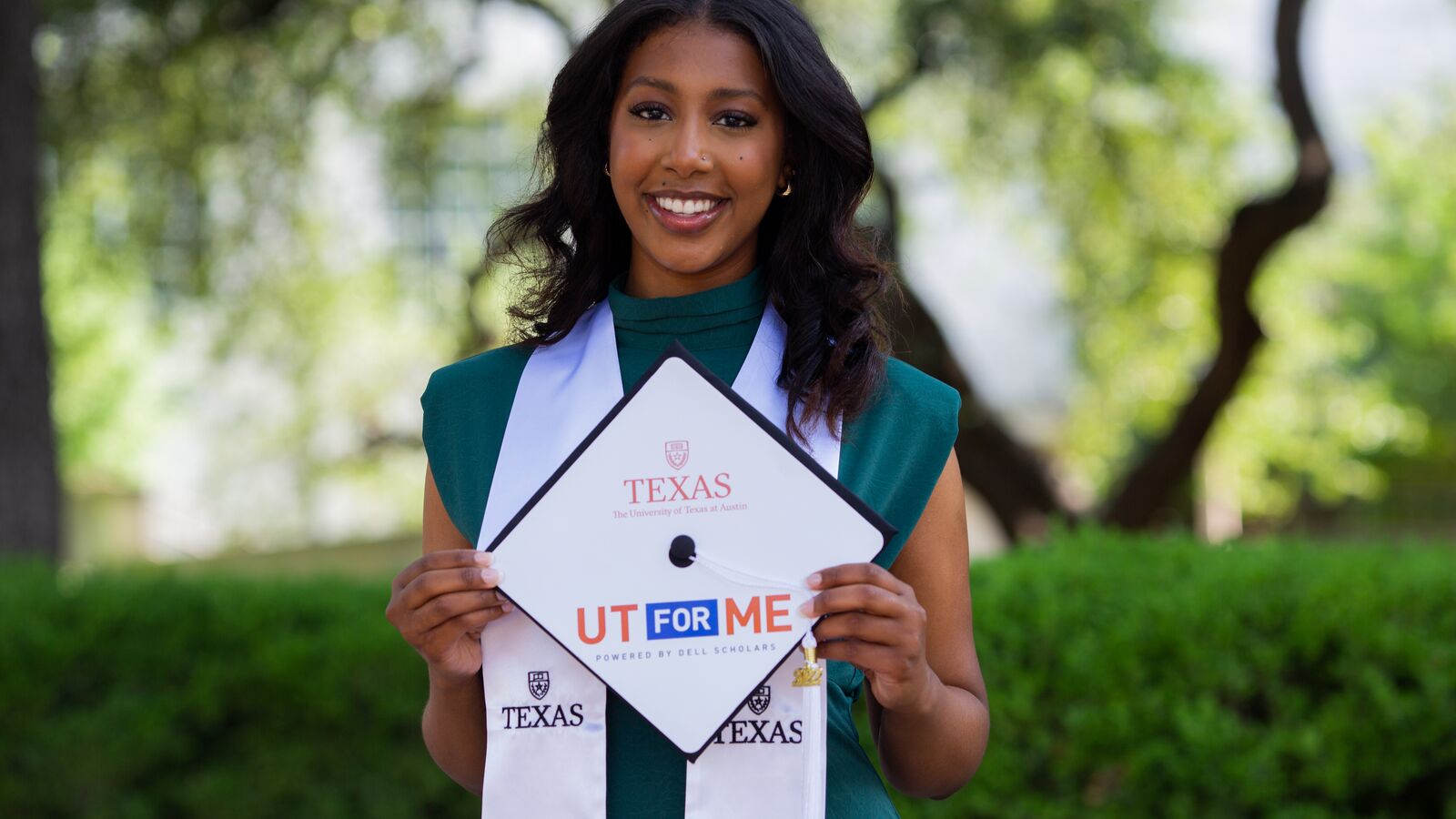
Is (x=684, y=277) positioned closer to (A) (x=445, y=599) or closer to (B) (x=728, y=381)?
(B) (x=728, y=381)

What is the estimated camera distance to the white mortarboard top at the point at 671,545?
1642mm

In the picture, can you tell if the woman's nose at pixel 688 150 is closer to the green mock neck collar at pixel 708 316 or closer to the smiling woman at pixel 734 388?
the smiling woman at pixel 734 388

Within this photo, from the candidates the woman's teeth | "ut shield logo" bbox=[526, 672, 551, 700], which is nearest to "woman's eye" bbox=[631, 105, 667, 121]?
the woman's teeth

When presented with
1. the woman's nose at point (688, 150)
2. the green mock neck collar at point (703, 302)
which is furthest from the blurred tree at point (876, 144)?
the woman's nose at point (688, 150)

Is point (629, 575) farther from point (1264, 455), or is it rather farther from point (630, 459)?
point (1264, 455)

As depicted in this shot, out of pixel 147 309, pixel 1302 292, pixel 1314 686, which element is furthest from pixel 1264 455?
pixel 1314 686

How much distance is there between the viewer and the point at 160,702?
5066mm

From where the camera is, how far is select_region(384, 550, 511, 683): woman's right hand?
1636 mm

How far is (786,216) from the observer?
195 centimetres

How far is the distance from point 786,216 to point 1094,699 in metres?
2.67

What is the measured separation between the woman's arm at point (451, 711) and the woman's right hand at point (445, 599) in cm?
11

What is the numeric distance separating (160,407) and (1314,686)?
2757 cm

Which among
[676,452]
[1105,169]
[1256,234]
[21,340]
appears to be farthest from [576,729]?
[1105,169]

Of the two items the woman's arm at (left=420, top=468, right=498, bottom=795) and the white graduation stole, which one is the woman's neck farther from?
the woman's arm at (left=420, top=468, right=498, bottom=795)
